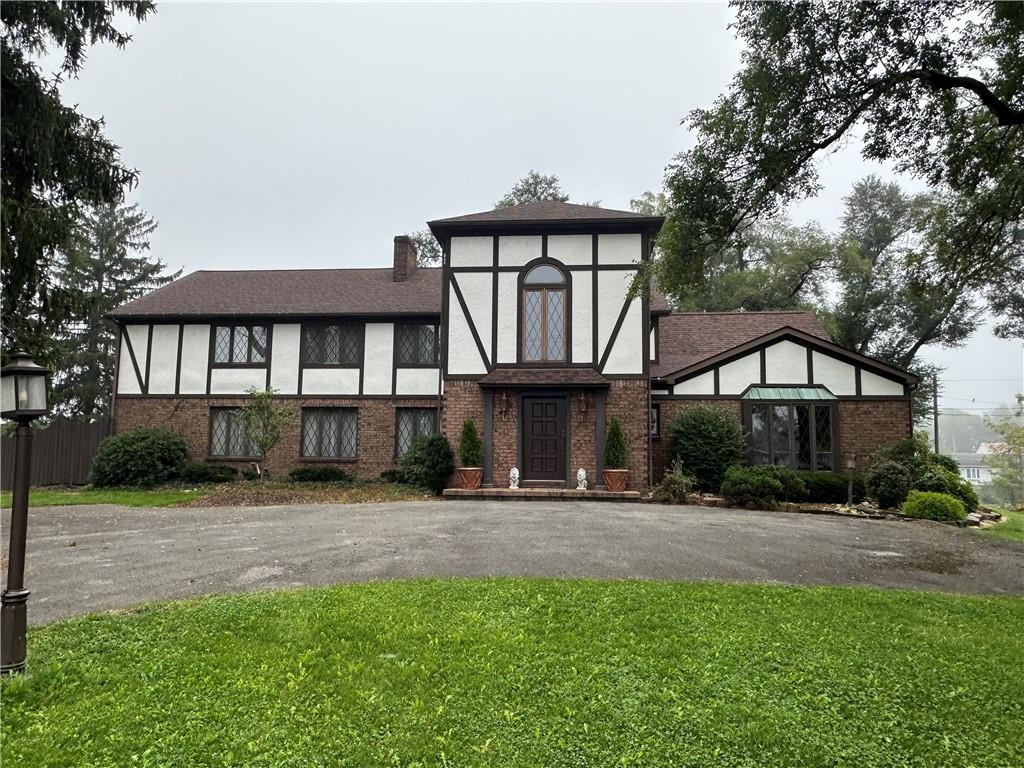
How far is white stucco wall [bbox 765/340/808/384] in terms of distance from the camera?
15.8 meters

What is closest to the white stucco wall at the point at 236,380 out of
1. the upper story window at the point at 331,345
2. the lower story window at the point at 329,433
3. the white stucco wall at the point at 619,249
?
the upper story window at the point at 331,345

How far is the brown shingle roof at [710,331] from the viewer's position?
1767 centimetres

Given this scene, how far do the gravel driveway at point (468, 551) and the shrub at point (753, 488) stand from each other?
1.92 meters

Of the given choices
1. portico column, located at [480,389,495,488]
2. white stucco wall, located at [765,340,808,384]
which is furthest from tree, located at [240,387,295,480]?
white stucco wall, located at [765,340,808,384]

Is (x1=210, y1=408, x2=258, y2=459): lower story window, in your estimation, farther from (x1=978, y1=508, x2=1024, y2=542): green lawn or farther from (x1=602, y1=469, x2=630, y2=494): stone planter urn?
(x1=978, y1=508, x2=1024, y2=542): green lawn

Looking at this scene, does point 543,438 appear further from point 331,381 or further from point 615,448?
point 331,381

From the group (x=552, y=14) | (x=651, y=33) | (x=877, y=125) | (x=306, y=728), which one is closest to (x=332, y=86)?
(x=552, y=14)

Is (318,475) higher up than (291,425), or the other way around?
(291,425)

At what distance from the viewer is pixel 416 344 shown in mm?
17891

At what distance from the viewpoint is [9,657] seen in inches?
144

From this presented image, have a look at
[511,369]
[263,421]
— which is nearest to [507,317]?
[511,369]

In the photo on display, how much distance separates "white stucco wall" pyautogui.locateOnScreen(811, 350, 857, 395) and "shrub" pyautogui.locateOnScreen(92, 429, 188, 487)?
57.8 feet

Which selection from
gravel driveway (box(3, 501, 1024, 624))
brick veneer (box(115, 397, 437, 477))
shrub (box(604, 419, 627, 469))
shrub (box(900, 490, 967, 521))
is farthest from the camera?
brick veneer (box(115, 397, 437, 477))

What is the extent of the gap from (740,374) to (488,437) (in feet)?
23.1
